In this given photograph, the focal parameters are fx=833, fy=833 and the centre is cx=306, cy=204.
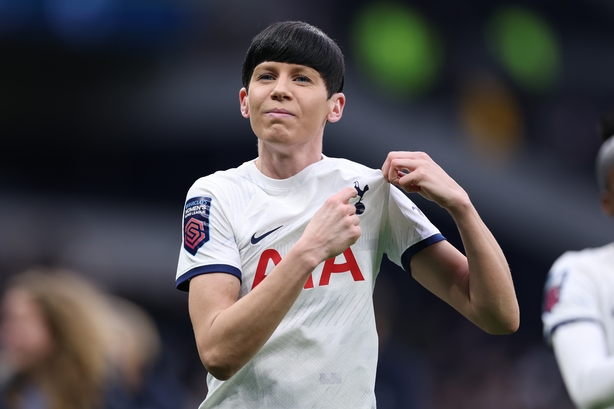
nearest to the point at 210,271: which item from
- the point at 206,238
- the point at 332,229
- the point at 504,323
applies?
the point at 206,238

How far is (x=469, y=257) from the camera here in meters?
2.66

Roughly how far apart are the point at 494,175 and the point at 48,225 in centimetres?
550

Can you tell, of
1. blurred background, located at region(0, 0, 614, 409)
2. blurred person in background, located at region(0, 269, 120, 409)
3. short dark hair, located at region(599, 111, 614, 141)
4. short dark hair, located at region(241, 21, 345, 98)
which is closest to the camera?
short dark hair, located at region(241, 21, 345, 98)

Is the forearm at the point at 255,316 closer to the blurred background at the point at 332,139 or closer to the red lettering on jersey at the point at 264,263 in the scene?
the red lettering on jersey at the point at 264,263

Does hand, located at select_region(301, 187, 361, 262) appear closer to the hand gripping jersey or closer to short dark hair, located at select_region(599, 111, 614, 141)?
the hand gripping jersey

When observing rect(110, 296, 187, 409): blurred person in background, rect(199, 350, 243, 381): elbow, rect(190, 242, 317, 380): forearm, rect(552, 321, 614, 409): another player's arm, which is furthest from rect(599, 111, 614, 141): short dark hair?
rect(110, 296, 187, 409): blurred person in background

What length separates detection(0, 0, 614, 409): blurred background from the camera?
9.27m

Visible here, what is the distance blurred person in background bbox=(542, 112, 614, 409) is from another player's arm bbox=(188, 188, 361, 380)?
0.84 meters

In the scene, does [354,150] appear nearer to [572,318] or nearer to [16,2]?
[16,2]

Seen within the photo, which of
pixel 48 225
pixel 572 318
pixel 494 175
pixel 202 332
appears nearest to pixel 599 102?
pixel 494 175

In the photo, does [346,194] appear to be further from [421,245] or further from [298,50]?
[298,50]

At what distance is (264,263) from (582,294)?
1.10 metres

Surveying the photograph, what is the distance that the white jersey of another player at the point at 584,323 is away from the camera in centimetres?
263

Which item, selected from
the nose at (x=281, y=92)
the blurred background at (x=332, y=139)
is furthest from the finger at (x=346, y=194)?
the blurred background at (x=332, y=139)
